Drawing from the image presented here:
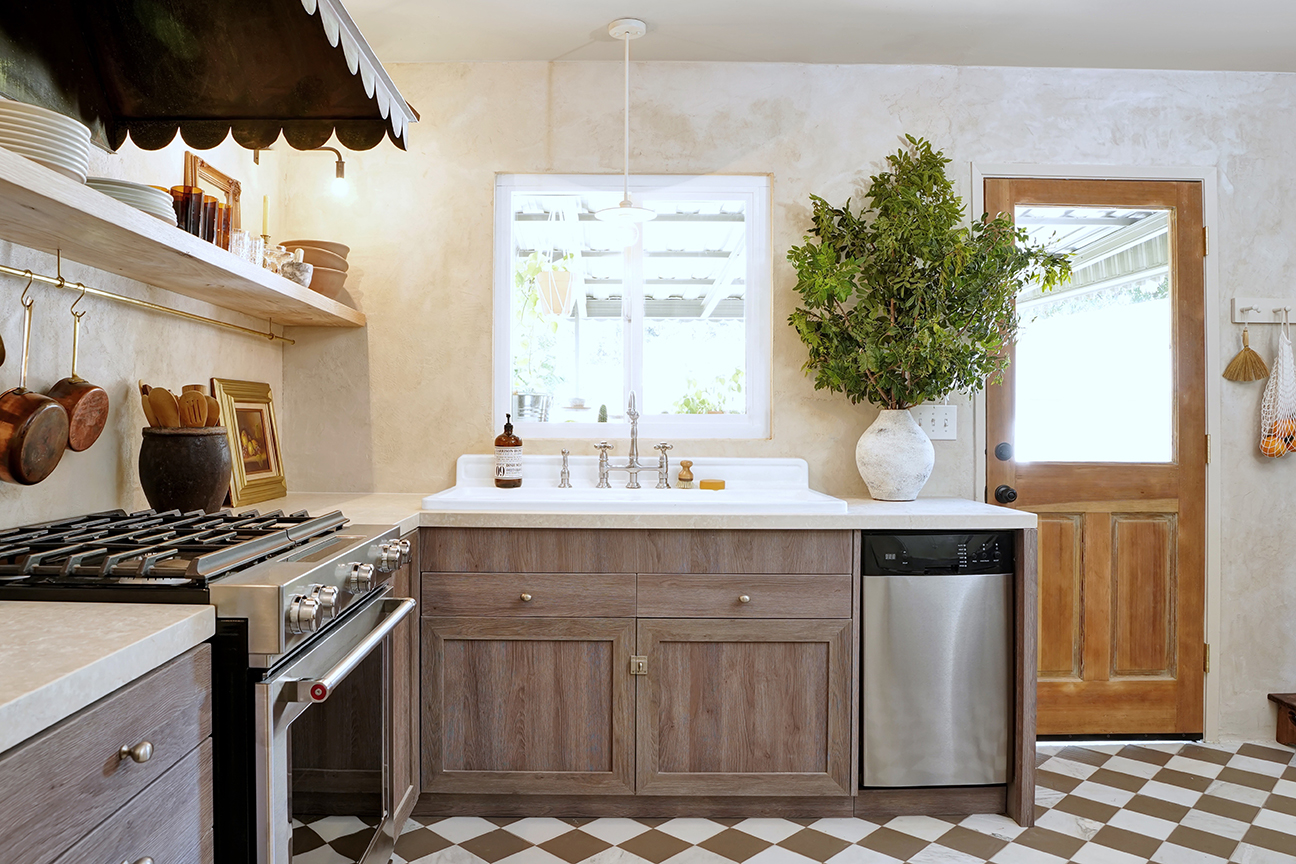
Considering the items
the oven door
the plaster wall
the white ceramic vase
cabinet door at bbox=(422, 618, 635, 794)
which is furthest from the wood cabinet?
the plaster wall

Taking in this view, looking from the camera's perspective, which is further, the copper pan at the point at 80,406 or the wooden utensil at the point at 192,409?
the wooden utensil at the point at 192,409

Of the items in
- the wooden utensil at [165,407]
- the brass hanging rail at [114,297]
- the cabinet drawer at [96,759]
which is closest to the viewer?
the cabinet drawer at [96,759]

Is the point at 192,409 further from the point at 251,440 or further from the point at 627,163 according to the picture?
the point at 627,163

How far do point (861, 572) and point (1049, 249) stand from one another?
5.03 ft

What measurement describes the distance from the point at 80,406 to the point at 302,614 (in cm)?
90

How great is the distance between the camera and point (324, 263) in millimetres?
2613

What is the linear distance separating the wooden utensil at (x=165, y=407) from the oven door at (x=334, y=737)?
2.31ft

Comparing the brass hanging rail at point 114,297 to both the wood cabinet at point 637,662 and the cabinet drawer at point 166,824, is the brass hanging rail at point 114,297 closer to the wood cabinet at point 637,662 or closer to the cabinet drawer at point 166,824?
the wood cabinet at point 637,662

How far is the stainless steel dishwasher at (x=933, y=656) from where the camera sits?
87.6 inches

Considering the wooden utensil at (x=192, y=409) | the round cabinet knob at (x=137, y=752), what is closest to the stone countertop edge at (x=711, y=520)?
the wooden utensil at (x=192, y=409)

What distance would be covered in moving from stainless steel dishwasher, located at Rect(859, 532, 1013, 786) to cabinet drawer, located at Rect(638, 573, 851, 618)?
0.11m

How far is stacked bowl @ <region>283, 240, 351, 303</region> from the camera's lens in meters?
2.60

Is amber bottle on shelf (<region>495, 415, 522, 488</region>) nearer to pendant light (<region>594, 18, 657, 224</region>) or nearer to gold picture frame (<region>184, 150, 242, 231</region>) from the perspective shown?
pendant light (<region>594, 18, 657, 224</region>)

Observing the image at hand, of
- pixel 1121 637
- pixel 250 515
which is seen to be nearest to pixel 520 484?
pixel 250 515
